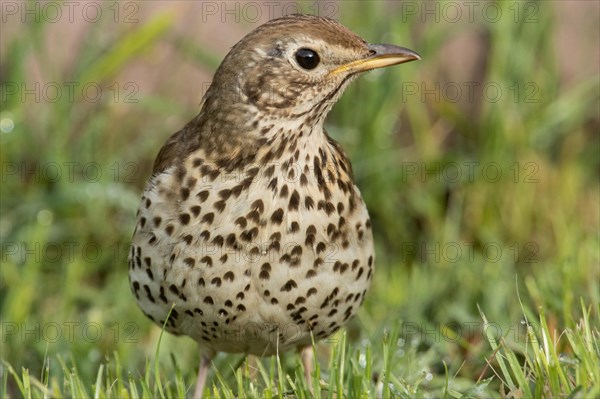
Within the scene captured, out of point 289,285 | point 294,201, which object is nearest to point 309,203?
point 294,201

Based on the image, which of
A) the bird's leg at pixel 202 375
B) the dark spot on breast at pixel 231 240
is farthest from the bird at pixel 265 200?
the bird's leg at pixel 202 375

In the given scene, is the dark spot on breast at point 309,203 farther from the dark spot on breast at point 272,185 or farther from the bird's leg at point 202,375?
the bird's leg at point 202,375

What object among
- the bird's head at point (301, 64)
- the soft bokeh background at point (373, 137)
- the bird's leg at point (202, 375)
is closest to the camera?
the bird's head at point (301, 64)

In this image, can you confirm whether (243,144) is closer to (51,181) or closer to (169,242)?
(169,242)

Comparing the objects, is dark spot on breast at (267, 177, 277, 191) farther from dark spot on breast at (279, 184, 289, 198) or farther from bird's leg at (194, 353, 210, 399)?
bird's leg at (194, 353, 210, 399)

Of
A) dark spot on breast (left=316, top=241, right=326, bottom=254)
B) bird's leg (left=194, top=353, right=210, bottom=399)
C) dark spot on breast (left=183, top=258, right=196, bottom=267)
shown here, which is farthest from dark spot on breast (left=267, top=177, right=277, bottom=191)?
bird's leg (left=194, top=353, right=210, bottom=399)

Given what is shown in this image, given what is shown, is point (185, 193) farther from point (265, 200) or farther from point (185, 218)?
point (265, 200)
